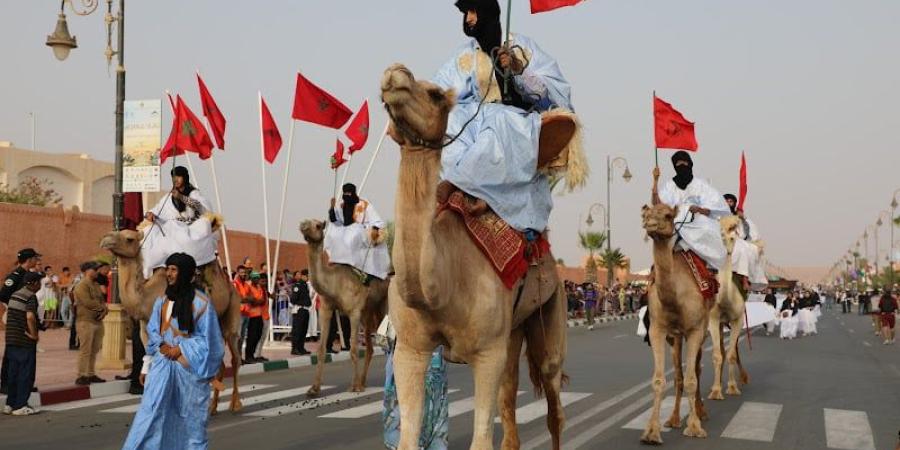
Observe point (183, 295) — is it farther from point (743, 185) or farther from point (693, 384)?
point (743, 185)

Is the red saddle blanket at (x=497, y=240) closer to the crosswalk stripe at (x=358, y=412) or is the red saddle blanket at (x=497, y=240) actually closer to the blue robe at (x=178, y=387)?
the blue robe at (x=178, y=387)

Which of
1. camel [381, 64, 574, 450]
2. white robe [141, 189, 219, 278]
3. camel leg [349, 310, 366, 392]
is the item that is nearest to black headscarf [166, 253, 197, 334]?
white robe [141, 189, 219, 278]

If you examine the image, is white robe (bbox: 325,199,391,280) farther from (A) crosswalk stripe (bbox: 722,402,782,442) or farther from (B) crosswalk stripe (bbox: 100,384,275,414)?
(A) crosswalk stripe (bbox: 722,402,782,442)

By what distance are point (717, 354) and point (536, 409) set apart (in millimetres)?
2597

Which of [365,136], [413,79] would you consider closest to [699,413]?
[413,79]

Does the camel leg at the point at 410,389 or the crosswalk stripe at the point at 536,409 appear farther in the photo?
the crosswalk stripe at the point at 536,409

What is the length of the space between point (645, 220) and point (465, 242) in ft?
16.8

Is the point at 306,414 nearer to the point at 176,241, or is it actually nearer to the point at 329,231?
the point at 176,241

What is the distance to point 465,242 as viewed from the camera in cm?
564

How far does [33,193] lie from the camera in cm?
5512

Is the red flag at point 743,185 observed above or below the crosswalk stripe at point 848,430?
above

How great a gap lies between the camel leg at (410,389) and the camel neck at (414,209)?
56 centimetres

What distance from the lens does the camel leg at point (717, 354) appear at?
13.5 metres

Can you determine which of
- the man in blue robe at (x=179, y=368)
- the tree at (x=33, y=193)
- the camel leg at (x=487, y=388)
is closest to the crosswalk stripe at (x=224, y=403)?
the man in blue robe at (x=179, y=368)
